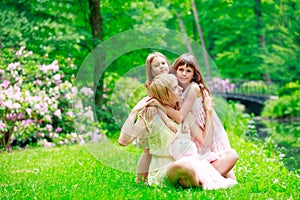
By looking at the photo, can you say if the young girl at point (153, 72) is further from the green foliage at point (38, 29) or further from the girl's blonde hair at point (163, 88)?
the green foliage at point (38, 29)

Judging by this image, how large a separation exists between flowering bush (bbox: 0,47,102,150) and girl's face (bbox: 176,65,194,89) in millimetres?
4997

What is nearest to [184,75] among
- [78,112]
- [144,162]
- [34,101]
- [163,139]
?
[163,139]

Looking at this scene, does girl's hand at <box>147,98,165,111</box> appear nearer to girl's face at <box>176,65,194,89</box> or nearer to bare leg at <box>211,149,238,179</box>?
girl's face at <box>176,65,194,89</box>

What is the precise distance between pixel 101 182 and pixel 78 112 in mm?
1768

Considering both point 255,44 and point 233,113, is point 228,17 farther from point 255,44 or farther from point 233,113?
point 233,113

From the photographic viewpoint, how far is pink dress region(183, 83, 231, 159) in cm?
558

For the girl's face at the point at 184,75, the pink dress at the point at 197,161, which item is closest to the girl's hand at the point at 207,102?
the girl's face at the point at 184,75

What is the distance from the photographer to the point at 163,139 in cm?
535

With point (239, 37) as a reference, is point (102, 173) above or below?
below

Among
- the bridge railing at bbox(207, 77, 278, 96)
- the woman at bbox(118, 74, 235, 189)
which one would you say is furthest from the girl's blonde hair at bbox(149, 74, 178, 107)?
the bridge railing at bbox(207, 77, 278, 96)

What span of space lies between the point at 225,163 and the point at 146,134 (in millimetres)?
923

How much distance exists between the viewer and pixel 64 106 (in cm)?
1224

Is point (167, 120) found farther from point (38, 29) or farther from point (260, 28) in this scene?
point (260, 28)

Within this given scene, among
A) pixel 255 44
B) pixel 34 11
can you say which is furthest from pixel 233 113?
pixel 255 44
